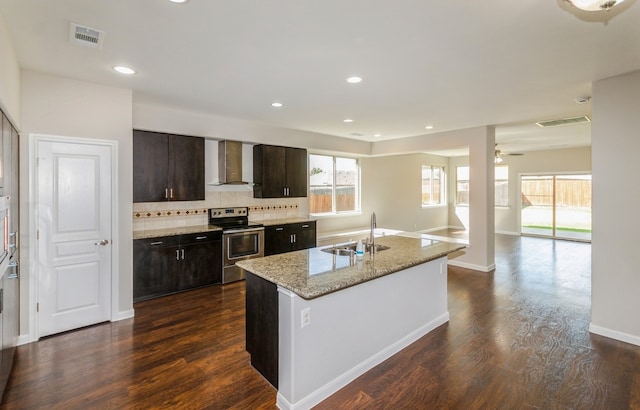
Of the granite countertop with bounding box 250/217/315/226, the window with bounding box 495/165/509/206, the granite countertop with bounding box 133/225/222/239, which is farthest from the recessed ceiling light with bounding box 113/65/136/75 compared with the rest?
the window with bounding box 495/165/509/206

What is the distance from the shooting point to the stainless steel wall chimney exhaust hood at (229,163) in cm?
516

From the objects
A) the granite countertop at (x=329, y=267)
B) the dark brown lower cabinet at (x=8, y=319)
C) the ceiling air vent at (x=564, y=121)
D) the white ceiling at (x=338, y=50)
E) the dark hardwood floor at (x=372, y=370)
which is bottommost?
the dark hardwood floor at (x=372, y=370)

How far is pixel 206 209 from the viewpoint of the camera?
525 centimetres

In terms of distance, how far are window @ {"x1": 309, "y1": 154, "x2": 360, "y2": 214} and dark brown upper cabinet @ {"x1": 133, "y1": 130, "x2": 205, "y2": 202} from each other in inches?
107

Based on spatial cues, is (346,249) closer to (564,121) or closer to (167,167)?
(167,167)

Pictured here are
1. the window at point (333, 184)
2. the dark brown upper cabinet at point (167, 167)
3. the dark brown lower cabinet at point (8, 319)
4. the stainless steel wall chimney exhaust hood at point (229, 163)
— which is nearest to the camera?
the dark brown lower cabinet at point (8, 319)

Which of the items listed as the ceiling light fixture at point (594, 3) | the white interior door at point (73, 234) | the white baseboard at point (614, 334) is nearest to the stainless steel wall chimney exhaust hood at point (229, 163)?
the white interior door at point (73, 234)

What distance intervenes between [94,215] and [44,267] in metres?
0.67

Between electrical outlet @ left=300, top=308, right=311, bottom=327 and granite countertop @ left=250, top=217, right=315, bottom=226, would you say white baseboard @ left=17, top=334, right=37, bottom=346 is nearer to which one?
electrical outlet @ left=300, top=308, right=311, bottom=327

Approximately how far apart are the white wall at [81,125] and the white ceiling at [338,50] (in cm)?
24

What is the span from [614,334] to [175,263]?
5203mm

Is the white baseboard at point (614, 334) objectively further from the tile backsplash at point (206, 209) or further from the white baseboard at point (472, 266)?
the tile backsplash at point (206, 209)

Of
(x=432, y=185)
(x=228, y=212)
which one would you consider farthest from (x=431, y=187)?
(x=228, y=212)

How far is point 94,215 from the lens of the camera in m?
3.46
